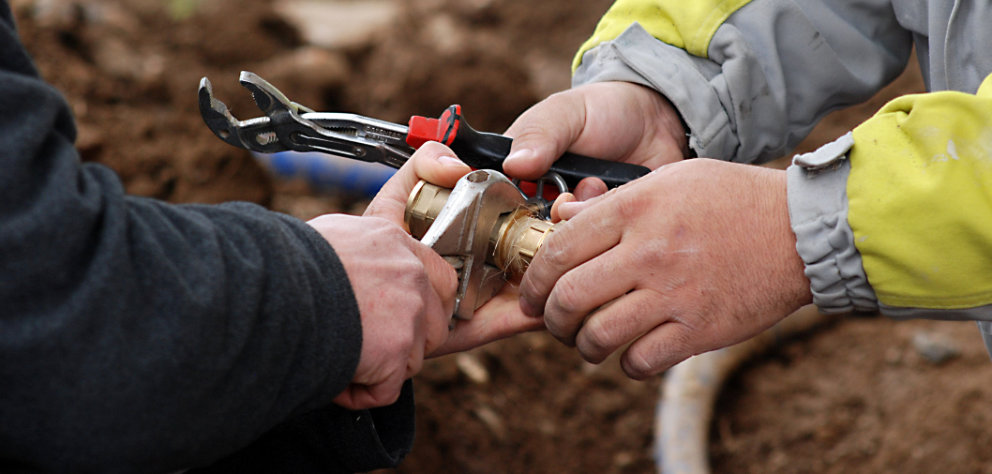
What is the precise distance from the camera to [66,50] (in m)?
2.99

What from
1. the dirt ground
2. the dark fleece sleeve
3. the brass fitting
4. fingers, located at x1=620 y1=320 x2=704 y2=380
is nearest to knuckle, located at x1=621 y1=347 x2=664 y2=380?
fingers, located at x1=620 y1=320 x2=704 y2=380

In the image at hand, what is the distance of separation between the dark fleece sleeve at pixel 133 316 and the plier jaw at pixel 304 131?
45cm

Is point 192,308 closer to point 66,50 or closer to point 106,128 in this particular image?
point 106,128

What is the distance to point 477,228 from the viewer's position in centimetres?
128

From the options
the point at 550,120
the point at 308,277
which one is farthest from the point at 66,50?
the point at 308,277

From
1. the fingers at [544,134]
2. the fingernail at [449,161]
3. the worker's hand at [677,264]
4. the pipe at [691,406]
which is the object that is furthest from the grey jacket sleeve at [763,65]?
the pipe at [691,406]

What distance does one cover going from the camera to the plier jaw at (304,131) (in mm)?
1411

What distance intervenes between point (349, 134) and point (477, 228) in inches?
14.4

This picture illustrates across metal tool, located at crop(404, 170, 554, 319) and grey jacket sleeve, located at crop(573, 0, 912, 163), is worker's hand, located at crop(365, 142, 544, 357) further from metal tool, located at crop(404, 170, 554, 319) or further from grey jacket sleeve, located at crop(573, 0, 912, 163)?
grey jacket sleeve, located at crop(573, 0, 912, 163)

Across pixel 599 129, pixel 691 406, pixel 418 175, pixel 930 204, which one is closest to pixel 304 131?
pixel 418 175

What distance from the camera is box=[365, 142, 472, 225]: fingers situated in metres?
1.31

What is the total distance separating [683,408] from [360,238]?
139cm

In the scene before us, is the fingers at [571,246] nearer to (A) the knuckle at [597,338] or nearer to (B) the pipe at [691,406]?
(A) the knuckle at [597,338]

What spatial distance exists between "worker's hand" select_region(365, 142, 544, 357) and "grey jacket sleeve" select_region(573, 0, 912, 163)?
1.82 ft
